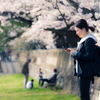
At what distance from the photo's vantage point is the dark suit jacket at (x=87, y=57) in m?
3.17

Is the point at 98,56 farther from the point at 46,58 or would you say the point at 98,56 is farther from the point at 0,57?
the point at 0,57

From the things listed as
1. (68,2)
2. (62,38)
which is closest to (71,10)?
(68,2)

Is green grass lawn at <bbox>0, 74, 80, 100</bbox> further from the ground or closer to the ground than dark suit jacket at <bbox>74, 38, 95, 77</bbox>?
closer to the ground

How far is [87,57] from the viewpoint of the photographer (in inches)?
124

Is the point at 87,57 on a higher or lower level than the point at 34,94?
higher

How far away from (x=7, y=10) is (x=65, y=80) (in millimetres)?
4027

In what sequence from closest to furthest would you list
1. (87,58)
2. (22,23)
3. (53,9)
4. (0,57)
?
(87,58)
(53,9)
(22,23)
(0,57)

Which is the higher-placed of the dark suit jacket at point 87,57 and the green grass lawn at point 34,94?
the dark suit jacket at point 87,57

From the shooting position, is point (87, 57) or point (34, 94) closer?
point (87, 57)

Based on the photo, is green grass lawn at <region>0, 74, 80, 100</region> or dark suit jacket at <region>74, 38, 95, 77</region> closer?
dark suit jacket at <region>74, 38, 95, 77</region>

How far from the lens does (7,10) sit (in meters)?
9.00

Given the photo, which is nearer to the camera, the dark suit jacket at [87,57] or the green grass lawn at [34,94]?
the dark suit jacket at [87,57]

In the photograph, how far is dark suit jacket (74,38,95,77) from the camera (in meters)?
3.17

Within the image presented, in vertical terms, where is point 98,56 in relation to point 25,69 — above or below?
above
